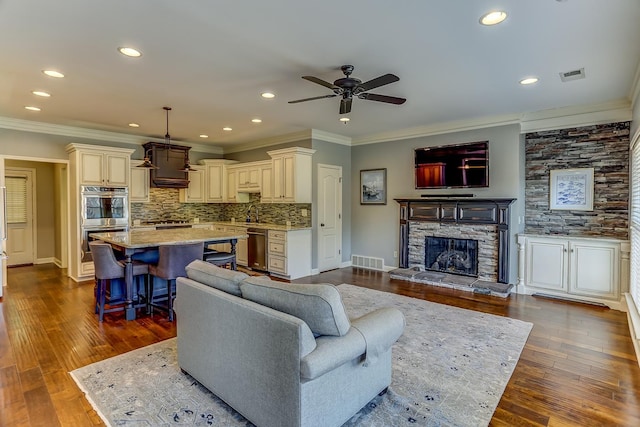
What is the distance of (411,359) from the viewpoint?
3.04m

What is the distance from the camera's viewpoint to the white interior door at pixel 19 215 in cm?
730

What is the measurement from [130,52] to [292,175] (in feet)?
11.6

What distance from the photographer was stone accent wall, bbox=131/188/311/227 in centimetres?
694

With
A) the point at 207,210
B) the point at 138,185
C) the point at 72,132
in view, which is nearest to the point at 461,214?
the point at 207,210

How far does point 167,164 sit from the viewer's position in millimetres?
7027

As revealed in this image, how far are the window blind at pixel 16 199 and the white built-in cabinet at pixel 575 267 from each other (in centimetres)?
985

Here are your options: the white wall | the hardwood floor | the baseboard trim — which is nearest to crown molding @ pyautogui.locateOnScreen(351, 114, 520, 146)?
the white wall

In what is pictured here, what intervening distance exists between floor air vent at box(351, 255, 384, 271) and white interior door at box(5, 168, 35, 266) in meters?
7.16

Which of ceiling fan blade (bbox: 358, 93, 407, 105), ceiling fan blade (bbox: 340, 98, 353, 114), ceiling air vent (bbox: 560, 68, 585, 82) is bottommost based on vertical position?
ceiling fan blade (bbox: 340, 98, 353, 114)

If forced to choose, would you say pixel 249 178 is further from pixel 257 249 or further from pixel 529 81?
pixel 529 81

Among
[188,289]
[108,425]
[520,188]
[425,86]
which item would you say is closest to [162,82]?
[188,289]

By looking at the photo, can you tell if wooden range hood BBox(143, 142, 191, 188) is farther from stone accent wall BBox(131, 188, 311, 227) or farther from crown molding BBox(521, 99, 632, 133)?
crown molding BBox(521, 99, 632, 133)

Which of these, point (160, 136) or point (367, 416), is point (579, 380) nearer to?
point (367, 416)

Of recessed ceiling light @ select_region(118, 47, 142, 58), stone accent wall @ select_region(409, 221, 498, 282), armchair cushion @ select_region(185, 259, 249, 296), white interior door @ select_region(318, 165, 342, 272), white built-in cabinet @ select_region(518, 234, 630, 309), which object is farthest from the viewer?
white interior door @ select_region(318, 165, 342, 272)
